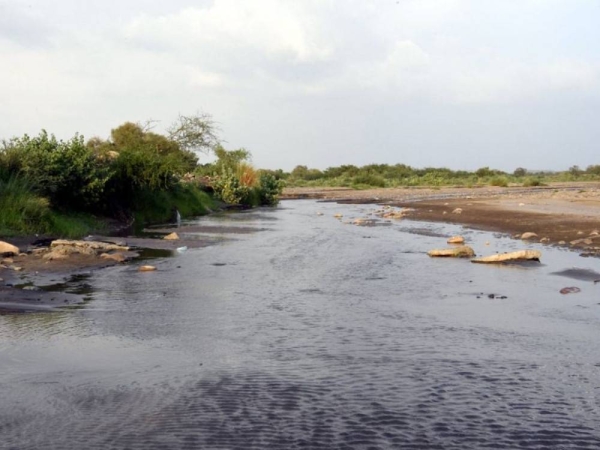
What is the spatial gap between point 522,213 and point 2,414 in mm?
26581

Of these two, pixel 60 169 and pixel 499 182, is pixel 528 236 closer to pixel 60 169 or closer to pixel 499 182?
pixel 60 169

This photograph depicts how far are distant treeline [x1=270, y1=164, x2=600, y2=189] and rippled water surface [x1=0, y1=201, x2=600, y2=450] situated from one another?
6771 cm

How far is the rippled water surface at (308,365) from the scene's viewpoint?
17.5 ft

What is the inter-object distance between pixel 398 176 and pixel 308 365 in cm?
9576

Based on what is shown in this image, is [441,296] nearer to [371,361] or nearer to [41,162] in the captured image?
[371,361]

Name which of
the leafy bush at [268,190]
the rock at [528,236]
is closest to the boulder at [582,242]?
the rock at [528,236]

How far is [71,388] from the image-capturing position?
630 centimetres

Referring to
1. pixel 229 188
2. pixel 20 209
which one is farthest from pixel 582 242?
pixel 229 188

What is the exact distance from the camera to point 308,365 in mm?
7074

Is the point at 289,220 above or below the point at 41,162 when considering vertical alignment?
below

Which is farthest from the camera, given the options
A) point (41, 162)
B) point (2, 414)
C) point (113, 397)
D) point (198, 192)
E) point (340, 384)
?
point (198, 192)

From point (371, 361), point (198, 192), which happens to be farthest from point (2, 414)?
point (198, 192)

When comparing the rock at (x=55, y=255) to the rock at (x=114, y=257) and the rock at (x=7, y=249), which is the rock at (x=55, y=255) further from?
the rock at (x=114, y=257)

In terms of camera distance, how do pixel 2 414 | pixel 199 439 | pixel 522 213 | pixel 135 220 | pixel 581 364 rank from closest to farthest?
pixel 199 439
pixel 2 414
pixel 581 364
pixel 135 220
pixel 522 213
